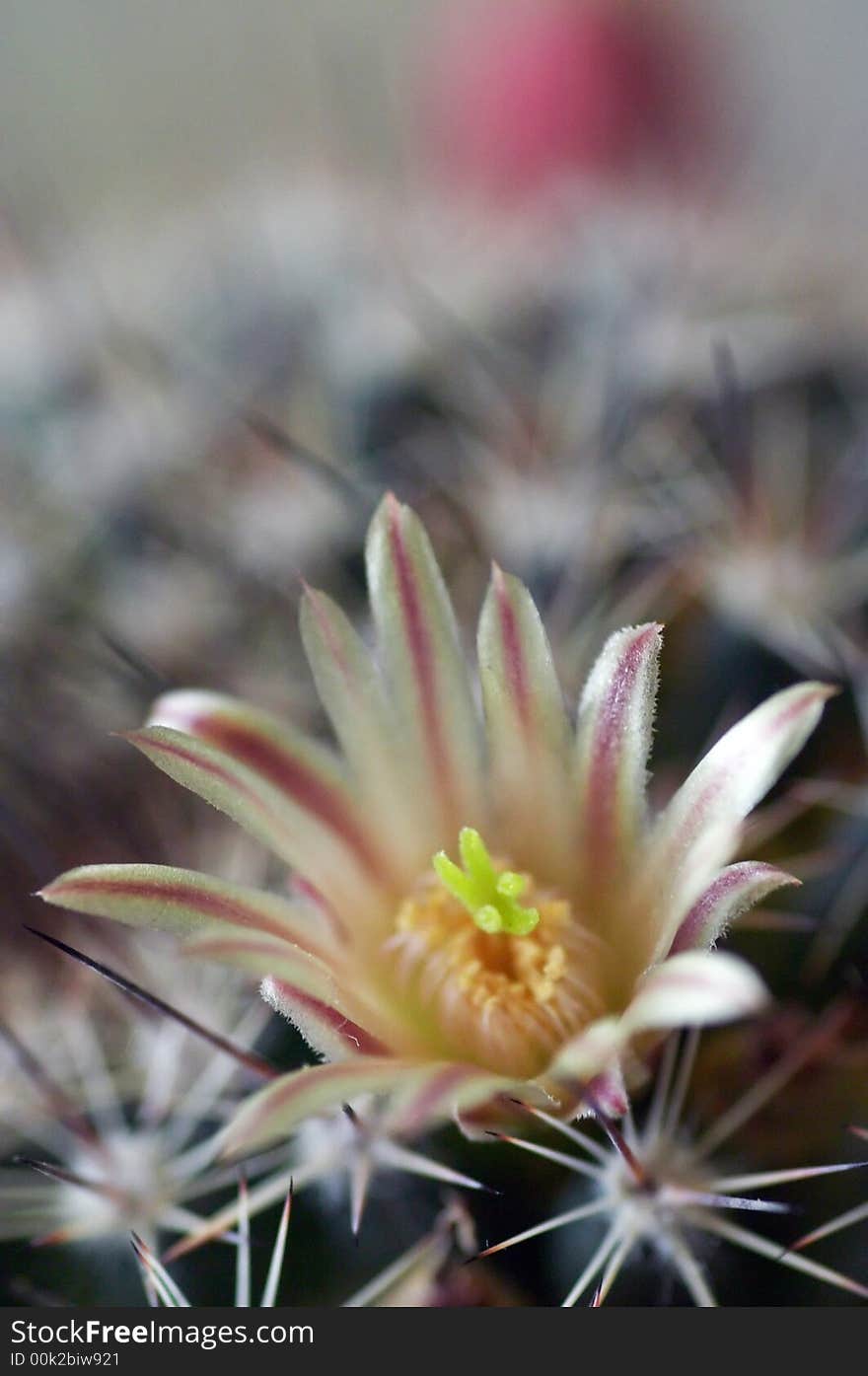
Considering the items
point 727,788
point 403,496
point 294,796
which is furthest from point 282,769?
point 403,496

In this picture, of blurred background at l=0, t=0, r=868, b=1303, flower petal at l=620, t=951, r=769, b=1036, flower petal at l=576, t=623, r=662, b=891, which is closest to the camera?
flower petal at l=620, t=951, r=769, b=1036

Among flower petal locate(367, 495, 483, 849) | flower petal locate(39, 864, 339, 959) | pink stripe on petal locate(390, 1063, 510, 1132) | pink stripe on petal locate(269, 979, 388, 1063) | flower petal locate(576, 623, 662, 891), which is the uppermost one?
flower petal locate(367, 495, 483, 849)

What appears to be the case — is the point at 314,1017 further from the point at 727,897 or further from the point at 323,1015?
the point at 727,897

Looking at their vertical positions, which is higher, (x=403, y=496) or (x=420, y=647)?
(x=403, y=496)

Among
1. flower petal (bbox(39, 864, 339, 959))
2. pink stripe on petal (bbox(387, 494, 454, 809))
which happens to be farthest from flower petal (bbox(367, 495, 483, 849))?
flower petal (bbox(39, 864, 339, 959))

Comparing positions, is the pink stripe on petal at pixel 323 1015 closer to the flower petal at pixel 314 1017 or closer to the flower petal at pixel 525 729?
the flower petal at pixel 314 1017

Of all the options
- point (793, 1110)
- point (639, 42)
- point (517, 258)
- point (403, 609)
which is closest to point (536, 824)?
point (403, 609)

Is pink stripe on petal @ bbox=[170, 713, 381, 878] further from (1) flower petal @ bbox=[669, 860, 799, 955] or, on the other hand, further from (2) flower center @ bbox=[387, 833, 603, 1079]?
(1) flower petal @ bbox=[669, 860, 799, 955]
